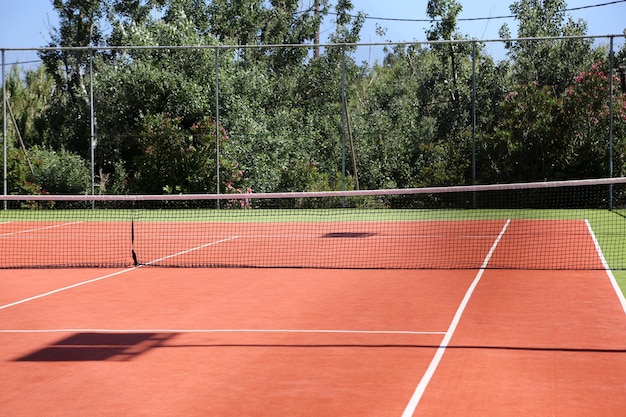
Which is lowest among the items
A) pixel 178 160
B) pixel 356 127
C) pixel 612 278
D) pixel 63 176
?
pixel 612 278

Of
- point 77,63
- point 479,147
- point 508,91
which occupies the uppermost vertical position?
point 77,63

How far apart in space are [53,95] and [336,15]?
11.3 metres

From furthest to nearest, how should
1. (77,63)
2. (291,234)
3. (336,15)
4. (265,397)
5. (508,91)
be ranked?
1. (336,15)
2. (77,63)
3. (508,91)
4. (291,234)
5. (265,397)

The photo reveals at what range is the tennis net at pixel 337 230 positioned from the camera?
43.6 feet

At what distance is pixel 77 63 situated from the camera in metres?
34.2

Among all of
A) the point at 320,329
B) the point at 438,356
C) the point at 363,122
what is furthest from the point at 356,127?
the point at 438,356

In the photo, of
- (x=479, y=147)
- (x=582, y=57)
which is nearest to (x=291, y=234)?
(x=479, y=147)

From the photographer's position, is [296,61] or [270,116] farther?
[296,61]

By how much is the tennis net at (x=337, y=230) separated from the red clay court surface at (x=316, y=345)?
1.60 m

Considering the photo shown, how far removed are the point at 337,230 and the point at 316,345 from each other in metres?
10.7

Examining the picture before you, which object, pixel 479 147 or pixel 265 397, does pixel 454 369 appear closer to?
pixel 265 397

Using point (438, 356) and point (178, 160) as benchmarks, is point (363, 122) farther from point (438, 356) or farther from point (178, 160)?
point (438, 356)

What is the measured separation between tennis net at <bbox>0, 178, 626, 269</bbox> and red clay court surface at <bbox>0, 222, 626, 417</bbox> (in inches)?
63.2

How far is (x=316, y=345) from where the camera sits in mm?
7375
